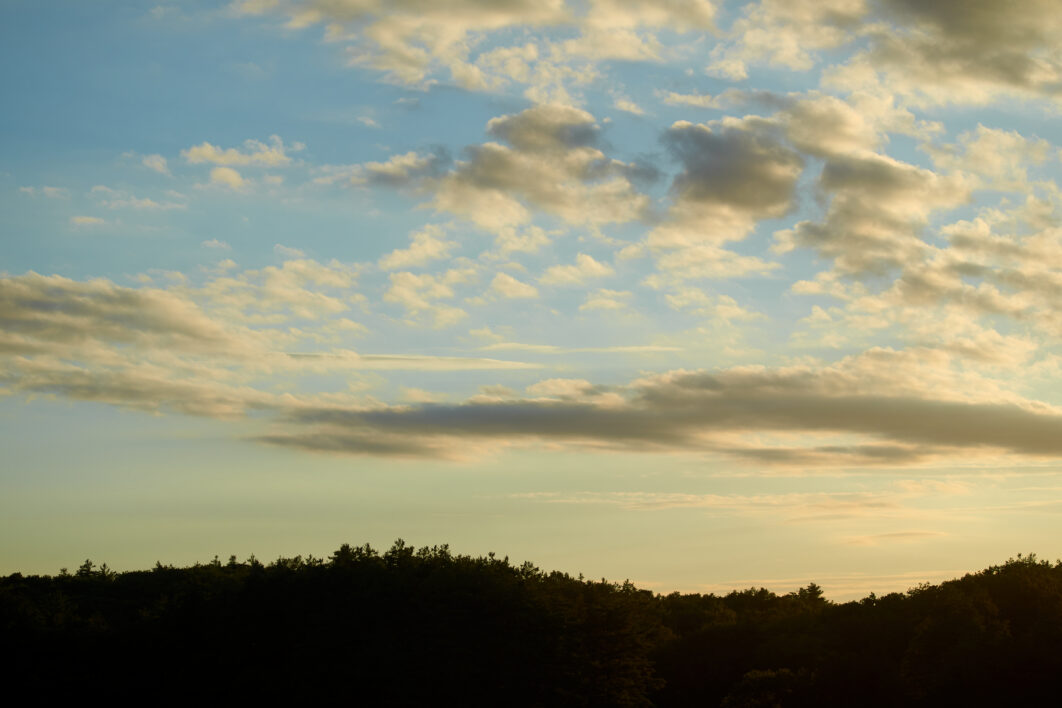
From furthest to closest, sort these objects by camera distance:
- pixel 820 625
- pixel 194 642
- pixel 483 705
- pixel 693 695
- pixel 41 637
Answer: pixel 820 625 → pixel 693 695 → pixel 41 637 → pixel 194 642 → pixel 483 705

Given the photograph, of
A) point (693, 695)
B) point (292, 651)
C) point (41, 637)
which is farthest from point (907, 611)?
point (41, 637)

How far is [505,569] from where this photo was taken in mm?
71500

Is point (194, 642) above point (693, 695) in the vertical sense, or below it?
above

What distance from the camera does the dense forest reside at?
63.2 meters

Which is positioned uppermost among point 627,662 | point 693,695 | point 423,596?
point 423,596

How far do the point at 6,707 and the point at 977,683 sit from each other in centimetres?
6502

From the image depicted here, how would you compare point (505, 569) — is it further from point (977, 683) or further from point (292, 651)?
point (977, 683)

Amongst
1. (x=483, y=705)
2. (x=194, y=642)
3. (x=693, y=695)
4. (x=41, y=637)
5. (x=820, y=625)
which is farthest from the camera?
(x=820, y=625)

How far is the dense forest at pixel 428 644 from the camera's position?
207 ft

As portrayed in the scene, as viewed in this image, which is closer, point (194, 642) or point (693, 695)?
point (194, 642)

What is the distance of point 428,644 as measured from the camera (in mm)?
63750

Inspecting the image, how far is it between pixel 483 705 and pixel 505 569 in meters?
11.4

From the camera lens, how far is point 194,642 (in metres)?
66.4

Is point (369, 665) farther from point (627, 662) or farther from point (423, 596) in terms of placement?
point (627, 662)
